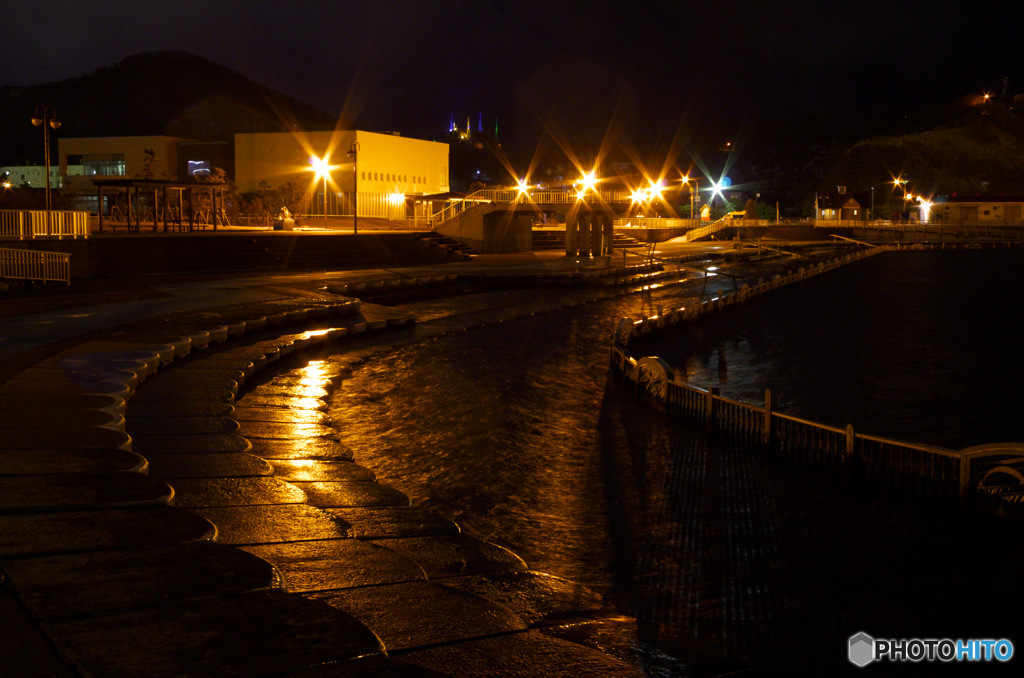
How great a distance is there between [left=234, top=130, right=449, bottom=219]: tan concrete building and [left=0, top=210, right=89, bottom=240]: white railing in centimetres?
4225

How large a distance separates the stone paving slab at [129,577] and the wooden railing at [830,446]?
8.15 meters

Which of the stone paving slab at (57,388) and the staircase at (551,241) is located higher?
the staircase at (551,241)

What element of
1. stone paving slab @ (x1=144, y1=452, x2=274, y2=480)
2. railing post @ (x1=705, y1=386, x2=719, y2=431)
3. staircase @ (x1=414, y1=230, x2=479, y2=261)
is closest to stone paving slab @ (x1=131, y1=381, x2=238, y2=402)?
stone paving slab @ (x1=144, y1=452, x2=274, y2=480)

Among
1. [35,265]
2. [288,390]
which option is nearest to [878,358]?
[288,390]

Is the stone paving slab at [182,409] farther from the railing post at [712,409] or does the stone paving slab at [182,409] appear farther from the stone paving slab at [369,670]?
the stone paving slab at [369,670]

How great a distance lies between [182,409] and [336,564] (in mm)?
6024

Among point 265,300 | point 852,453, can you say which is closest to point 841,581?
point 852,453

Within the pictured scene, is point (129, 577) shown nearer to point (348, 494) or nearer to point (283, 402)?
point (348, 494)

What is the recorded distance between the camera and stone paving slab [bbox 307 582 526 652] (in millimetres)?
4527

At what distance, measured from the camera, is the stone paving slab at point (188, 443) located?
29.5 ft

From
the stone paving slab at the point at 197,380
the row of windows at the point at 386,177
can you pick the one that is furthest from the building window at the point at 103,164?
the stone paving slab at the point at 197,380

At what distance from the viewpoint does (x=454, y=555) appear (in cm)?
694

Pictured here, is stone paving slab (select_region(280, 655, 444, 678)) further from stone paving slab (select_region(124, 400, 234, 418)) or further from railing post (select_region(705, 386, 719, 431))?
railing post (select_region(705, 386, 719, 431))

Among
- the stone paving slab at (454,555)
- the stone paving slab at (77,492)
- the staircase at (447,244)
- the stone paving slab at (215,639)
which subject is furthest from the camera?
the staircase at (447,244)
